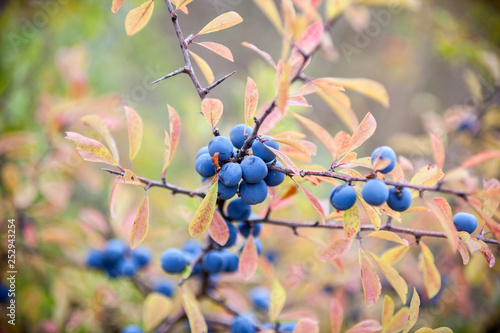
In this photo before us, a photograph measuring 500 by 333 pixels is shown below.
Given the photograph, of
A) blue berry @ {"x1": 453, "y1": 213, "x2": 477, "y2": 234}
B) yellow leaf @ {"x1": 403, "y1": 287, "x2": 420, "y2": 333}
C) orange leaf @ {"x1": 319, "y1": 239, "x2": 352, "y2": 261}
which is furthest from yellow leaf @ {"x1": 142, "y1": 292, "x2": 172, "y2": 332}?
blue berry @ {"x1": 453, "y1": 213, "x2": 477, "y2": 234}

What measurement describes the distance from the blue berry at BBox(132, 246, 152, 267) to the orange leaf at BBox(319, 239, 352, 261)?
Result: 64 centimetres

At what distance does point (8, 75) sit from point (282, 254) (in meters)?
1.31

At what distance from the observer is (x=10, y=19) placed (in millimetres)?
1452

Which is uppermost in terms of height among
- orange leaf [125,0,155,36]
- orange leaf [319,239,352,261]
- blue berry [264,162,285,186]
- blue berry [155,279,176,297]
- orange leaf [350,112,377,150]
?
orange leaf [125,0,155,36]

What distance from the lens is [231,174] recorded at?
0.58m

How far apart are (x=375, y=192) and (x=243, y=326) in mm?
479

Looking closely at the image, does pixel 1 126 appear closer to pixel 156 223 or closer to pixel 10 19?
pixel 10 19

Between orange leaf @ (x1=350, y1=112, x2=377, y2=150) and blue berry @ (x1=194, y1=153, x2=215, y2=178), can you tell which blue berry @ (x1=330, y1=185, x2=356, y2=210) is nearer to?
orange leaf @ (x1=350, y1=112, x2=377, y2=150)

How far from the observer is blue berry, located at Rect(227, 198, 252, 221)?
0.70 meters

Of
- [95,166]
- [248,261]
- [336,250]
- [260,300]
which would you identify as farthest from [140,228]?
[95,166]

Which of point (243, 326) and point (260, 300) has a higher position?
point (243, 326)

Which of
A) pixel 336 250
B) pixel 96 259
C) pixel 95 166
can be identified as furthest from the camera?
pixel 95 166

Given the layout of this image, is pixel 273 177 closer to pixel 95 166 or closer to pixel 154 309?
pixel 154 309

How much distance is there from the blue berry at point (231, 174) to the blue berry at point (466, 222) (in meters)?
0.41
